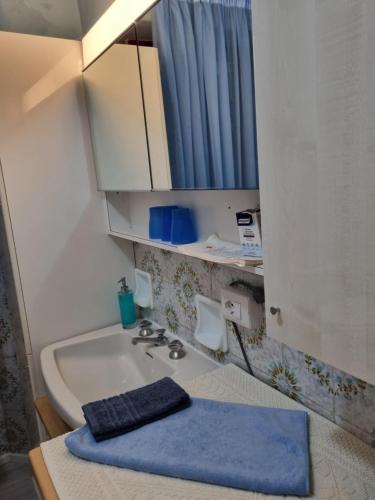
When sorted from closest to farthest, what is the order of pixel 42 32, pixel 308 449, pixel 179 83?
1. pixel 308 449
2. pixel 179 83
3. pixel 42 32

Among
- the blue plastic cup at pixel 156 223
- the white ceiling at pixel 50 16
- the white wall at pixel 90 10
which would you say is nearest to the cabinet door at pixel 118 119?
the blue plastic cup at pixel 156 223

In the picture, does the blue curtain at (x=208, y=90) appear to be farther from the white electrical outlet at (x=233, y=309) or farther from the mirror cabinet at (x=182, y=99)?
the white electrical outlet at (x=233, y=309)

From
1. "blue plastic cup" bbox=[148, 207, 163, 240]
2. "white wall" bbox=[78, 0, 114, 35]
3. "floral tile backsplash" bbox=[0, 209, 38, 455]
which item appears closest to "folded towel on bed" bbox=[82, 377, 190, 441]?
"blue plastic cup" bbox=[148, 207, 163, 240]

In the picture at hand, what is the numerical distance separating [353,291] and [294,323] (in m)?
0.14

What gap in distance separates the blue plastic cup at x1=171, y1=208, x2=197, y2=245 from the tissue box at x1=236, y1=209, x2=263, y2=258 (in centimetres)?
33

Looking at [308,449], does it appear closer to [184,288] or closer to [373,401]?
[373,401]

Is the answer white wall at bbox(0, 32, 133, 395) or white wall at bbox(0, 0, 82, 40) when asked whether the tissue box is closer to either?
white wall at bbox(0, 32, 133, 395)

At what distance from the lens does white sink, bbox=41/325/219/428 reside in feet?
4.30

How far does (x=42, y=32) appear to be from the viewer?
1.76 metres

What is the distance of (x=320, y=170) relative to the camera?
58 centimetres

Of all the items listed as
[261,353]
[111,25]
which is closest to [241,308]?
[261,353]

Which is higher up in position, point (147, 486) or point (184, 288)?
point (184, 288)

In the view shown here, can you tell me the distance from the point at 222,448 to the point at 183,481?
11 cm

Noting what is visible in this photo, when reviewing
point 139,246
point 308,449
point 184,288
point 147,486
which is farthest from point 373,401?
point 139,246
